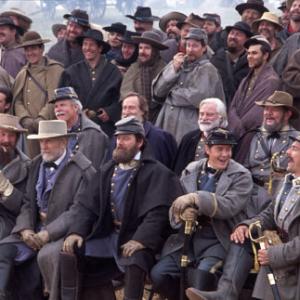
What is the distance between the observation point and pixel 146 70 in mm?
9305

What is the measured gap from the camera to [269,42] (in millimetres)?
9320

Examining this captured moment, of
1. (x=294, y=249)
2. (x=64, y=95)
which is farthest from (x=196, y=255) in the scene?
(x=64, y=95)

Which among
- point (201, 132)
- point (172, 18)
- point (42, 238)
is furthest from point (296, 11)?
point (42, 238)

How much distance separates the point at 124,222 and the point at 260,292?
133cm

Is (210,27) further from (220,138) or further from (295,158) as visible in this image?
(295,158)

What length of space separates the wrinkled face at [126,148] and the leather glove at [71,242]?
0.72 meters

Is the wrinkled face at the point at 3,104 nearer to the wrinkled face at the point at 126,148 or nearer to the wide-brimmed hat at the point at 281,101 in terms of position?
the wrinkled face at the point at 126,148

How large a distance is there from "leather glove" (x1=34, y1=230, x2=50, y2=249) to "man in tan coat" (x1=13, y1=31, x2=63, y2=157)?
2009 millimetres

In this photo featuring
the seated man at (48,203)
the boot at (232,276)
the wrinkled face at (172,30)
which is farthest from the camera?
the wrinkled face at (172,30)

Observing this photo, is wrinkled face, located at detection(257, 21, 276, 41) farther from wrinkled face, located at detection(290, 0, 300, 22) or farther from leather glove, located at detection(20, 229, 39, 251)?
leather glove, located at detection(20, 229, 39, 251)

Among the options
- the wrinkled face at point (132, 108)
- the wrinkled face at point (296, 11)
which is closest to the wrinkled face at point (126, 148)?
the wrinkled face at point (132, 108)

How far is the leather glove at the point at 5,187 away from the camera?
781 centimetres

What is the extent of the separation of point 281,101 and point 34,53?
3.25 m

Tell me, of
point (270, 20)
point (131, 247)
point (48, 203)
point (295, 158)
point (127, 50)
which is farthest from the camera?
point (127, 50)
